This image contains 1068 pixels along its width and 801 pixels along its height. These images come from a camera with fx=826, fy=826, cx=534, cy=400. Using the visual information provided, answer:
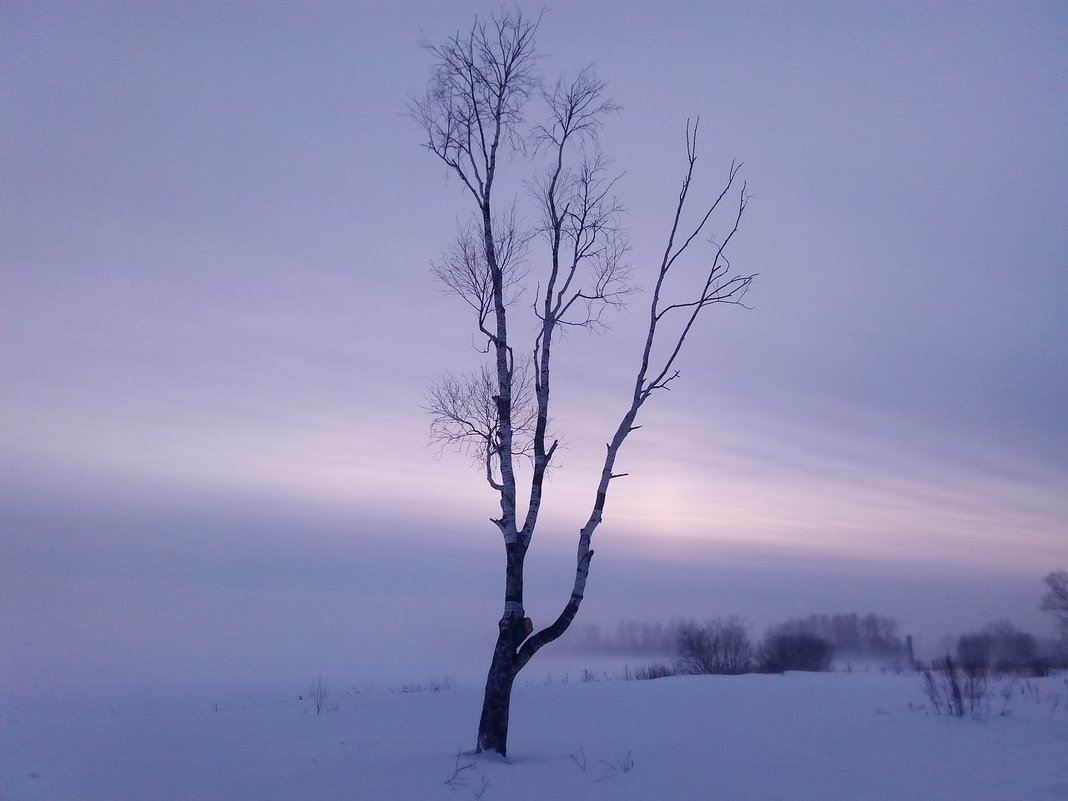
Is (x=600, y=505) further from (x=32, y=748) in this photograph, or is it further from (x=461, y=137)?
(x=32, y=748)

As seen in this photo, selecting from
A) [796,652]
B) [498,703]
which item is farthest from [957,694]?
[796,652]

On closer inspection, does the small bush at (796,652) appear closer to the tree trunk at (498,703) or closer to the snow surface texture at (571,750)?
the snow surface texture at (571,750)

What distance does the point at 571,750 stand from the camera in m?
13.5

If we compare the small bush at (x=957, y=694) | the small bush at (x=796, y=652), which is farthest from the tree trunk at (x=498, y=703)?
the small bush at (x=796, y=652)

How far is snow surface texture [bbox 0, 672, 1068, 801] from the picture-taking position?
10.7 meters

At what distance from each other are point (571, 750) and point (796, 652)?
24572mm

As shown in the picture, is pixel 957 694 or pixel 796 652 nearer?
pixel 957 694

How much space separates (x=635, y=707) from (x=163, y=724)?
9.67 m

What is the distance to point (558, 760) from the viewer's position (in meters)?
12.6

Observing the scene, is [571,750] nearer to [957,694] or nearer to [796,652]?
[957,694]

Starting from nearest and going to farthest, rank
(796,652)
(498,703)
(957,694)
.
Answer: (498,703) < (957,694) < (796,652)

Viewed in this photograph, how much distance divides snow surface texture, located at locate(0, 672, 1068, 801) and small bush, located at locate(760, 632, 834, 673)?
593 inches

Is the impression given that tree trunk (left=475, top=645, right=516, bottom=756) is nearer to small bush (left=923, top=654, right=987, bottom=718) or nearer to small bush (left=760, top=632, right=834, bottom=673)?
small bush (left=923, top=654, right=987, bottom=718)

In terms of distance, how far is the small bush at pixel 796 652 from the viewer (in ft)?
112
